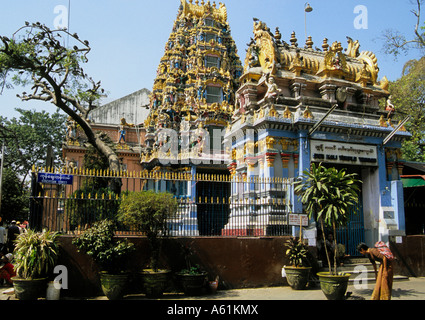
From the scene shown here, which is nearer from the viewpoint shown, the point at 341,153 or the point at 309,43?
the point at 341,153

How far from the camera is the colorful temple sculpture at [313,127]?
1407 centimetres

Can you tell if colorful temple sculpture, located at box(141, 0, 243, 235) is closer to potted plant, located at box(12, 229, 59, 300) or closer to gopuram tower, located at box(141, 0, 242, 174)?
gopuram tower, located at box(141, 0, 242, 174)

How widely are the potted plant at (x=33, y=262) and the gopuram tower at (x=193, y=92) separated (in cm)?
1784

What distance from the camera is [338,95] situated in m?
16.0

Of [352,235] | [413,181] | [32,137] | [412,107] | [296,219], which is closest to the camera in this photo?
[296,219]

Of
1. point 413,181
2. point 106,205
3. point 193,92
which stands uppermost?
point 193,92

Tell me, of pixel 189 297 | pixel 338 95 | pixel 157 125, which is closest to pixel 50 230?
pixel 189 297

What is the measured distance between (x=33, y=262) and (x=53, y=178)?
86.6 inches

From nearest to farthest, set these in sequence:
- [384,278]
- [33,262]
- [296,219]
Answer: [384,278] < [33,262] < [296,219]

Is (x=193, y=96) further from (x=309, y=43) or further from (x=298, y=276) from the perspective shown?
(x=298, y=276)

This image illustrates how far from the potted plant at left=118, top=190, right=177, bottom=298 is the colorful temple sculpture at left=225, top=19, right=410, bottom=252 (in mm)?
3754

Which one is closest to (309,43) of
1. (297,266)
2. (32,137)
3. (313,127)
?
(313,127)

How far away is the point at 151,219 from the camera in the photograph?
9.76 meters

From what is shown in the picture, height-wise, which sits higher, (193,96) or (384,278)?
(193,96)
